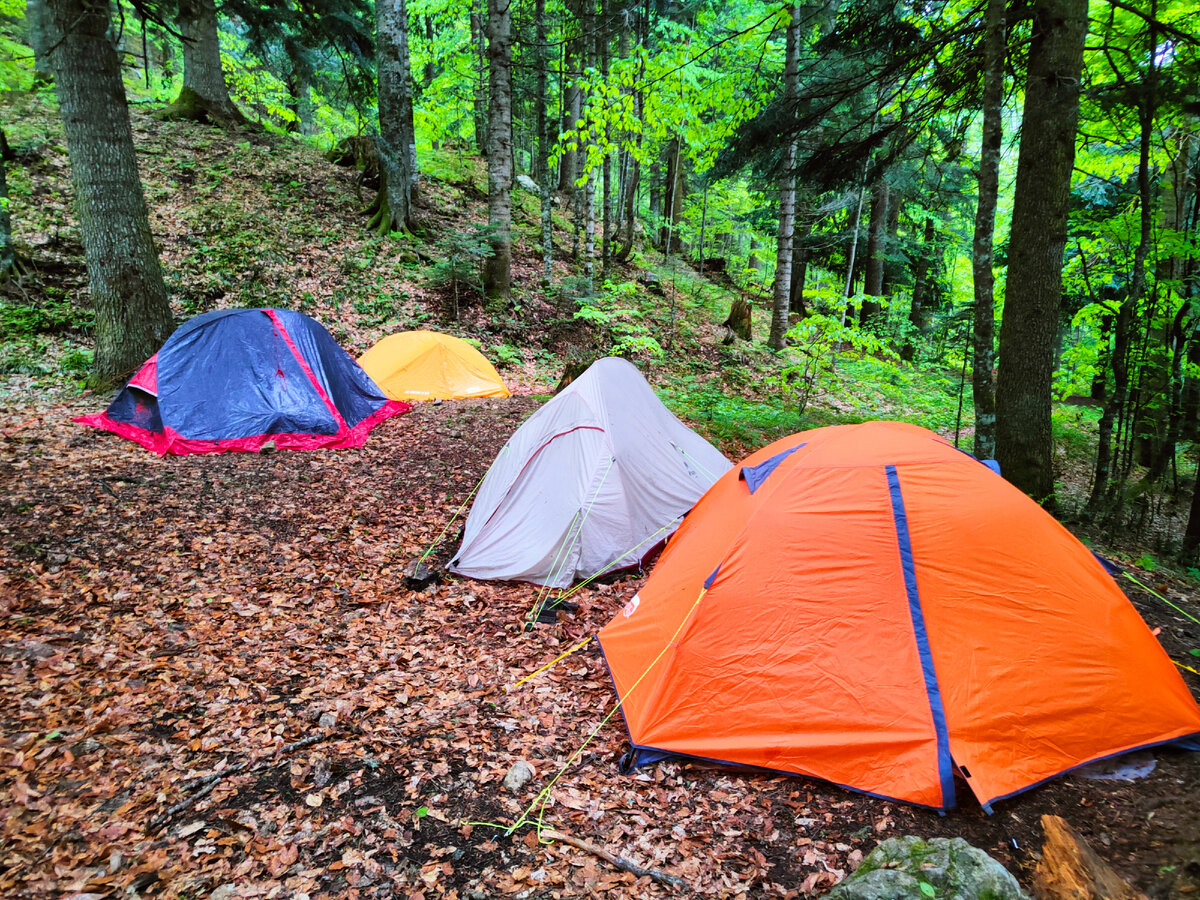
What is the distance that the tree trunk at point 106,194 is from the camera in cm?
629

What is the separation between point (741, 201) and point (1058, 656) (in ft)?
69.7

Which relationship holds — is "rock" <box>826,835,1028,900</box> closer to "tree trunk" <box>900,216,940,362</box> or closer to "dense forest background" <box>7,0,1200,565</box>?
"dense forest background" <box>7,0,1200,565</box>

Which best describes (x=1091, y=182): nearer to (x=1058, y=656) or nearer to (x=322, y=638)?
(x=1058, y=656)

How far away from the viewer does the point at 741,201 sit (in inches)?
832

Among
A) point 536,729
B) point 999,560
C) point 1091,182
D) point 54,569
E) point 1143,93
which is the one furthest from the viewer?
point 1091,182

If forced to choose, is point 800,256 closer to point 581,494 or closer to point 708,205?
point 708,205

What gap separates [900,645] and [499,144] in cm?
1139

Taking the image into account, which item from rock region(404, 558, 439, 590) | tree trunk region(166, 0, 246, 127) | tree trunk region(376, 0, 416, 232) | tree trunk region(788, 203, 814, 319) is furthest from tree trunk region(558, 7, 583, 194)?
tree trunk region(166, 0, 246, 127)

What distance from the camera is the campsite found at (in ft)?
8.39

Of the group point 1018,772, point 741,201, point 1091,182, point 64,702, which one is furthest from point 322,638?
point 741,201

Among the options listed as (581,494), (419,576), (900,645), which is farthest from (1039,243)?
(419,576)

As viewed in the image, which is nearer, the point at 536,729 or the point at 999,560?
the point at 999,560

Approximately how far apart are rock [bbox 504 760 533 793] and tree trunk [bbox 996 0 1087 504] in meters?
5.07

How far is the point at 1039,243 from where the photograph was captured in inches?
197
